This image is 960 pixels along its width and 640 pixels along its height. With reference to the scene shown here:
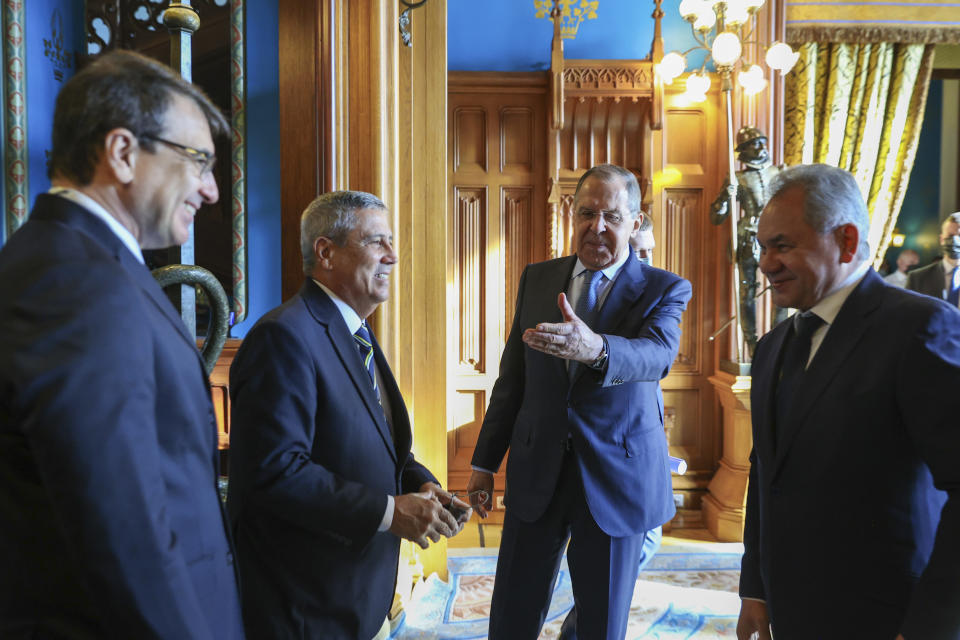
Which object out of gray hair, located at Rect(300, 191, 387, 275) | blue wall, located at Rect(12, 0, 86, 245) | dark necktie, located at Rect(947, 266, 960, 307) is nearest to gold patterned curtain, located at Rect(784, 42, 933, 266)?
dark necktie, located at Rect(947, 266, 960, 307)

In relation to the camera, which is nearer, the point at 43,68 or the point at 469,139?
the point at 43,68

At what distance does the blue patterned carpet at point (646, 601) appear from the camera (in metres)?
3.10

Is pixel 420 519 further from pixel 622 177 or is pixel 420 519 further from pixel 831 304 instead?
pixel 622 177

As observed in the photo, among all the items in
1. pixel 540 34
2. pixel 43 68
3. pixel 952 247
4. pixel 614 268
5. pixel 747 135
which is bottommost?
pixel 614 268

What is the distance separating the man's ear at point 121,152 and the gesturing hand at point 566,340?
3.14ft

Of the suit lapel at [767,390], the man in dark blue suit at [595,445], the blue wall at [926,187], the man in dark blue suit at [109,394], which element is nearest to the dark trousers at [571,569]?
the man in dark blue suit at [595,445]

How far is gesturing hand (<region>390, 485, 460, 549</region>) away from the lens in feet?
4.87

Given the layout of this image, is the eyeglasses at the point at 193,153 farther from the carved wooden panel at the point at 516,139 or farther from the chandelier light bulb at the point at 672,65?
the carved wooden panel at the point at 516,139

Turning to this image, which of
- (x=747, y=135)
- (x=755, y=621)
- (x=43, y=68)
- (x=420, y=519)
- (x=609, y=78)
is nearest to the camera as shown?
(x=420, y=519)

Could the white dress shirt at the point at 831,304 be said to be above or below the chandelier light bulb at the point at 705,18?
below

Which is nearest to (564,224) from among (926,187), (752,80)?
(752,80)

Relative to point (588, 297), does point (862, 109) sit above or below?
above

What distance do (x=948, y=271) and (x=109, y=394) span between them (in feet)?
16.0

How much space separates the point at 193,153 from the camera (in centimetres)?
100
